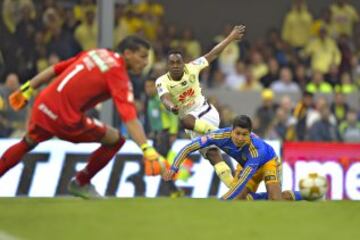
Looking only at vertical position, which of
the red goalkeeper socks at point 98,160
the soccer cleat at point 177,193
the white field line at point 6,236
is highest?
the red goalkeeper socks at point 98,160

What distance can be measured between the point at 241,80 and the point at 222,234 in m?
15.0

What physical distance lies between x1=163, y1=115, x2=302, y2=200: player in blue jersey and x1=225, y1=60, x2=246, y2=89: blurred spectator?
10049 millimetres

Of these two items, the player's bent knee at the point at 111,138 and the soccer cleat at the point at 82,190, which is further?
the soccer cleat at the point at 82,190

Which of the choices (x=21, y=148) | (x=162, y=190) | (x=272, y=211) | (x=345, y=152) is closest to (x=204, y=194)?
(x=162, y=190)

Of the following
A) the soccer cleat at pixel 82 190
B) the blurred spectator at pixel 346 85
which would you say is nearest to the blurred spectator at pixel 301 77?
the blurred spectator at pixel 346 85

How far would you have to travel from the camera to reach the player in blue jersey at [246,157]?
14.2 m

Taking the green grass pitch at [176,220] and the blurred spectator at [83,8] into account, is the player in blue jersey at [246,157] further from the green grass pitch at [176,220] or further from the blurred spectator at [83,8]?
the blurred spectator at [83,8]

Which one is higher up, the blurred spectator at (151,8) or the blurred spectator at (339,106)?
the blurred spectator at (151,8)

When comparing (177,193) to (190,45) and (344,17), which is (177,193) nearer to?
(190,45)

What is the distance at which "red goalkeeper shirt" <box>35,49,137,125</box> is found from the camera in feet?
39.6

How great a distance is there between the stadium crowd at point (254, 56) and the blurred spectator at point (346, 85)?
0.06ft

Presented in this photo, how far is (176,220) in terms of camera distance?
34.6 ft

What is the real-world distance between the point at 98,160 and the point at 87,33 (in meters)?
11.7

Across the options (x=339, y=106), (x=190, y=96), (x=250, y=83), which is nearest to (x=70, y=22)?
(x=250, y=83)
